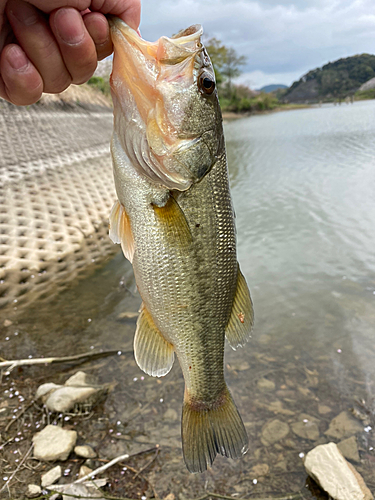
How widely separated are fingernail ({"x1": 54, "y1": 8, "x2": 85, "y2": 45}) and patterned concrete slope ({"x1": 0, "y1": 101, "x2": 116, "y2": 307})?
516 centimetres

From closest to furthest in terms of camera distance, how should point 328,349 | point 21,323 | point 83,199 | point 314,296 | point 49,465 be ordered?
point 49,465
point 328,349
point 21,323
point 314,296
point 83,199

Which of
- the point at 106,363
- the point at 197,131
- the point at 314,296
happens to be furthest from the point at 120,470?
the point at 314,296

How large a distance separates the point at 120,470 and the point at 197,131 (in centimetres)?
290

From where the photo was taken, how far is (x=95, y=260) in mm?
7262

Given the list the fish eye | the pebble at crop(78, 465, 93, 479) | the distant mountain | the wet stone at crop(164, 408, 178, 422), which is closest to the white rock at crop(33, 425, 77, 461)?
the pebble at crop(78, 465, 93, 479)

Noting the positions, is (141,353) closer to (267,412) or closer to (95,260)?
(267,412)

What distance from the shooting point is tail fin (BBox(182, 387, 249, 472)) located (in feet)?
6.00

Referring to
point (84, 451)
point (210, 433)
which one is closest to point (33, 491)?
point (84, 451)

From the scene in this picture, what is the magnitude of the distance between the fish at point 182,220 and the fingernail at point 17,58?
44cm

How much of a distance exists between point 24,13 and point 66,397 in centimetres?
329

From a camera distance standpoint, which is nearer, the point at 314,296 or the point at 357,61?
the point at 314,296

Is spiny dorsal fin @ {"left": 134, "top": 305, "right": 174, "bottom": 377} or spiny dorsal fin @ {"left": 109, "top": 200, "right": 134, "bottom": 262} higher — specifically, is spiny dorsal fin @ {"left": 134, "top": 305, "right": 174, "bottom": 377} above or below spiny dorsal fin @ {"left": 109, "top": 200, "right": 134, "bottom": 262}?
below

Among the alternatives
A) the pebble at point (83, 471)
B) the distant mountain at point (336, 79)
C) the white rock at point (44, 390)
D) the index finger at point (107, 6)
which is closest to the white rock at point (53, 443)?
the pebble at point (83, 471)

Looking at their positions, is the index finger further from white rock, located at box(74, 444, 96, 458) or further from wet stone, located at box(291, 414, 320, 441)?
wet stone, located at box(291, 414, 320, 441)
